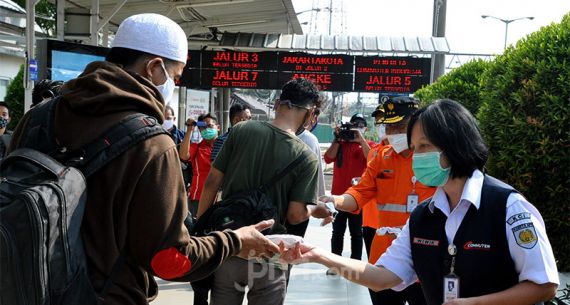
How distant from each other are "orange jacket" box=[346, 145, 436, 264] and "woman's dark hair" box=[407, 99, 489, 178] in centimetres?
173

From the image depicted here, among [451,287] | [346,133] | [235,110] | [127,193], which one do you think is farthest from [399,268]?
[235,110]

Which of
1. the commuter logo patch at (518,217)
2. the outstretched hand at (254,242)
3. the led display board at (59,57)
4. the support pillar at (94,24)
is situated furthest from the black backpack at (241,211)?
the support pillar at (94,24)

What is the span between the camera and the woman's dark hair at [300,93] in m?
4.17

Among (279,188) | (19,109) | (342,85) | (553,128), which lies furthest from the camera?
(19,109)

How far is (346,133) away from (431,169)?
18.5ft

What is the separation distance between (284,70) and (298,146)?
1038 centimetres

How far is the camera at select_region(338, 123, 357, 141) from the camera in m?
8.14

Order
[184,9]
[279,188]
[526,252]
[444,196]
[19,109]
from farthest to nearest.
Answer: [19,109]
[184,9]
[279,188]
[444,196]
[526,252]

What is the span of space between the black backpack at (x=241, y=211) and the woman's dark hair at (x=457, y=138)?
56.7 inches

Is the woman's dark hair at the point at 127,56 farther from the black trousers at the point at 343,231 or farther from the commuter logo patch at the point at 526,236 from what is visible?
the black trousers at the point at 343,231

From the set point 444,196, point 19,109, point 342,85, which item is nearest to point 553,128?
point 444,196

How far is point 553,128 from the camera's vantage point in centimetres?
452

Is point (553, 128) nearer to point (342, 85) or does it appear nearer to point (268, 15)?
point (342, 85)

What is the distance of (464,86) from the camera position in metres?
9.27
